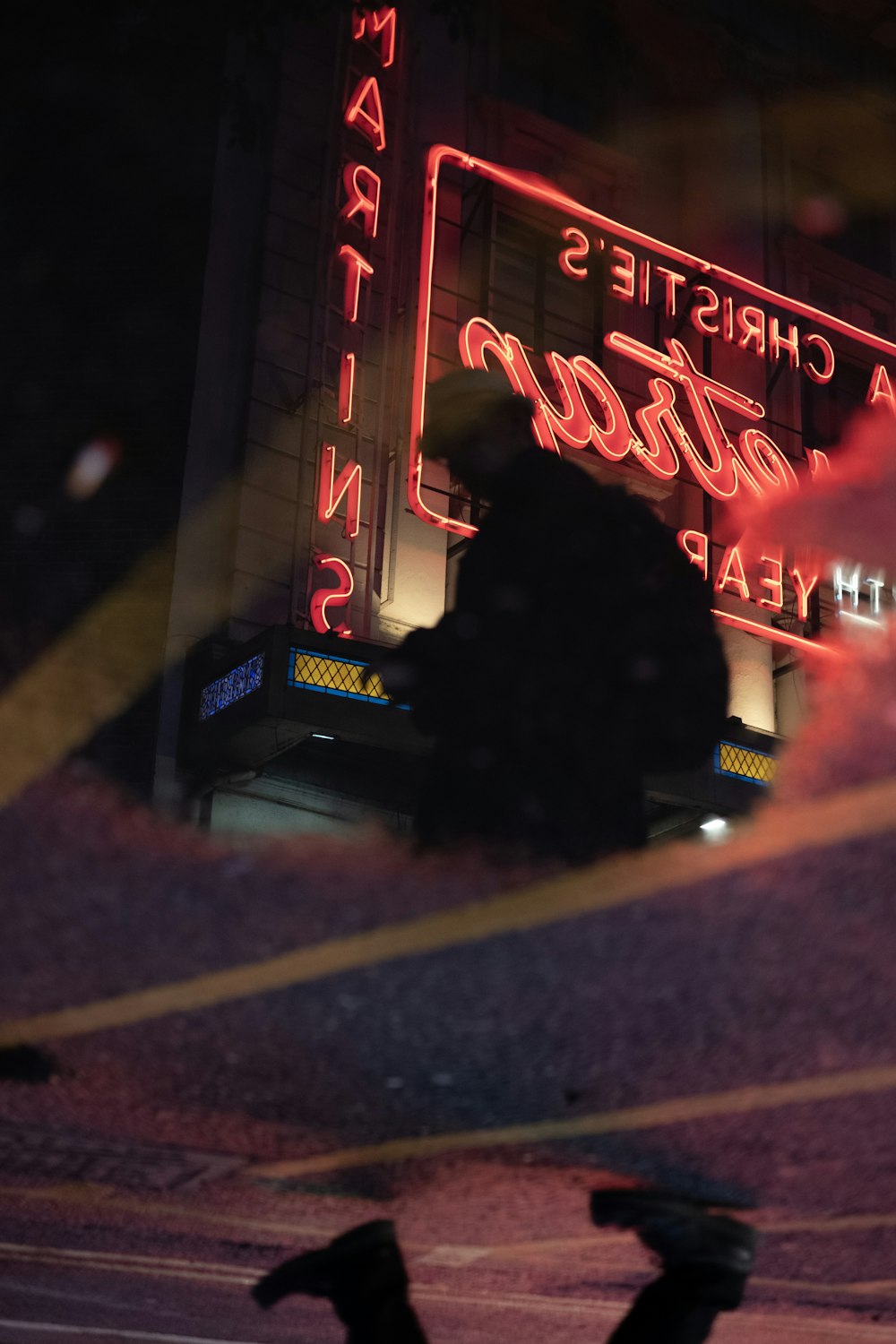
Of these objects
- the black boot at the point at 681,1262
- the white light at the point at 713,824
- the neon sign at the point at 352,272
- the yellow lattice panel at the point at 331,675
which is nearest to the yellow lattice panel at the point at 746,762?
the white light at the point at 713,824

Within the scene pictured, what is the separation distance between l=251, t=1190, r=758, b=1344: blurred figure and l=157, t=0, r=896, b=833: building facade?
6504 mm

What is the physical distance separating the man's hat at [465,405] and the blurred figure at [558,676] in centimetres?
11

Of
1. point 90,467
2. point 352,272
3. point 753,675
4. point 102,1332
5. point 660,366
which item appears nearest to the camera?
point 102,1332

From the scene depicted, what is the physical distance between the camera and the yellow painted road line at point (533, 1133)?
2117mm

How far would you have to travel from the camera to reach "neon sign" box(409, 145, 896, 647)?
11461mm

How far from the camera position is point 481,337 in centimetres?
1133

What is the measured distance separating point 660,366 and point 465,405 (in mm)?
10733

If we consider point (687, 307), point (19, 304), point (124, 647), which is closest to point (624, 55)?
point (124, 647)

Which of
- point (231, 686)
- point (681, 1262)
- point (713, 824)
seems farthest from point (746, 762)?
point (681, 1262)

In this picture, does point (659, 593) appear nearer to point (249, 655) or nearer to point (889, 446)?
point (889, 446)

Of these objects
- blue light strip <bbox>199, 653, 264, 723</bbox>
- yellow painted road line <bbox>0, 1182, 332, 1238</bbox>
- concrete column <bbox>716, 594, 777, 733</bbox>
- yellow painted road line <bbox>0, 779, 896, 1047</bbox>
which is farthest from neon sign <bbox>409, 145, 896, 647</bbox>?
yellow painted road line <bbox>0, 1182, 332, 1238</bbox>

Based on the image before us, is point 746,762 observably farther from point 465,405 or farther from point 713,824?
point 465,405

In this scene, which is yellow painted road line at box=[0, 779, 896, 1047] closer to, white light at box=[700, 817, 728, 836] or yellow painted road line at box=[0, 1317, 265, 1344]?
yellow painted road line at box=[0, 1317, 265, 1344]

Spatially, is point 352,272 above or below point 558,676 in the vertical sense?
above
